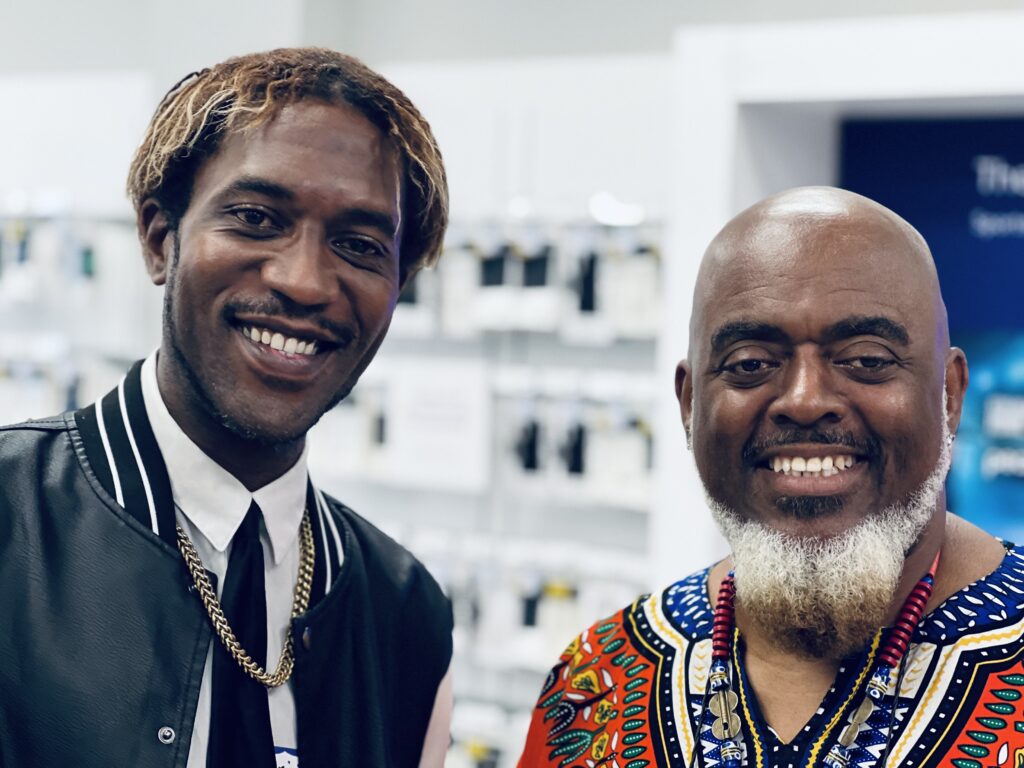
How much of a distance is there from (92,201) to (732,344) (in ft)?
15.3

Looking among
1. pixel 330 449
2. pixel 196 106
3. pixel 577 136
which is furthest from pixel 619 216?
pixel 196 106

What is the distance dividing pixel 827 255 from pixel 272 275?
761 millimetres

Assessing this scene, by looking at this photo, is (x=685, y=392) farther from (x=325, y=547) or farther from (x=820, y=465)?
(x=325, y=547)

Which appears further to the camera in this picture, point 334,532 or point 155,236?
point 334,532

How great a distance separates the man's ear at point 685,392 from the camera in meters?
1.89

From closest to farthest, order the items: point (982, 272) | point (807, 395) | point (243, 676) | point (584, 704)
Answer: point (807, 395), point (243, 676), point (584, 704), point (982, 272)

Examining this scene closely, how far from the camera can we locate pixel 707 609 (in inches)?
77.2

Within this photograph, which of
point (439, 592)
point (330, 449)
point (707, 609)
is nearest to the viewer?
point (707, 609)

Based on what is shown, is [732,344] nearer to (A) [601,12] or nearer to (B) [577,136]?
(B) [577,136]

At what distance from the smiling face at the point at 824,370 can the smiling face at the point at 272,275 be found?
0.53 meters

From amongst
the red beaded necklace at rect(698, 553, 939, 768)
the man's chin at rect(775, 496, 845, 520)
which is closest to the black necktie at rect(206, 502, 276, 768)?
the red beaded necklace at rect(698, 553, 939, 768)

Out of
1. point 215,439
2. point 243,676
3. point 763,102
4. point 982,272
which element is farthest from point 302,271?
point 982,272

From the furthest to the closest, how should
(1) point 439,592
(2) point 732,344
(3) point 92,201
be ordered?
1. (3) point 92,201
2. (1) point 439,592
3. (2) point 732,344

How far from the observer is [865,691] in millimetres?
1716
